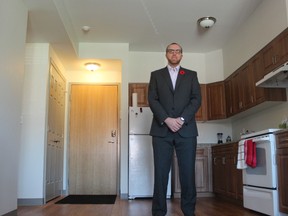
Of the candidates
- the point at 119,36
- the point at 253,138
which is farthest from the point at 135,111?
the point at 253,138

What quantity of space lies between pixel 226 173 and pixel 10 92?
308 centimetres

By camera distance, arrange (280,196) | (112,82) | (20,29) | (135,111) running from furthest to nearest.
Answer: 1. (112,82)
2. (135,111)
3. (20,29)
4. (280,196)

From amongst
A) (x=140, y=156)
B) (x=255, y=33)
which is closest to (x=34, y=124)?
(x=140, y=156)

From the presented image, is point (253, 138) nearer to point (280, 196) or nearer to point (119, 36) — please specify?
point (280, 196)

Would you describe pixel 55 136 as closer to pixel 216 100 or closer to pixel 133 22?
pixel 133 22

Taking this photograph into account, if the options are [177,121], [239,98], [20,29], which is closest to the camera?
[177,121]

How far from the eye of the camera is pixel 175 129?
2496 millimetres

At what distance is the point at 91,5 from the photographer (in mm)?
4113

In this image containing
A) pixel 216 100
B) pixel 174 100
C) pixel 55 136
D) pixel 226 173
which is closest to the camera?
pixel 174 100

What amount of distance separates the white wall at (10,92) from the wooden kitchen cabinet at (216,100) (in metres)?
3.21

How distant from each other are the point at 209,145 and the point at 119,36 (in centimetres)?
232

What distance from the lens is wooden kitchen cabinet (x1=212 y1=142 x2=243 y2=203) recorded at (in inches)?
164

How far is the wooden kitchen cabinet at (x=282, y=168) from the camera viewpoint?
2.89 meters

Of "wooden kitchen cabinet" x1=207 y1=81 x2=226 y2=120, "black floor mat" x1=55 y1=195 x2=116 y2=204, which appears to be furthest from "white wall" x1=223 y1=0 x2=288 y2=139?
"black floor mat" x1=55 y1=195 x2=116 y2=204
